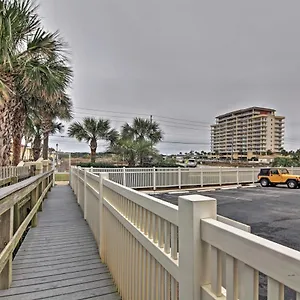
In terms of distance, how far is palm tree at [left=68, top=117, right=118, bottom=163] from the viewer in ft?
65.3

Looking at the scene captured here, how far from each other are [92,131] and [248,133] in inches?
1195

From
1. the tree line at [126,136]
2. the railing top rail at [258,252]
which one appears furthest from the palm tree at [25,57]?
the tree line at [126,136]

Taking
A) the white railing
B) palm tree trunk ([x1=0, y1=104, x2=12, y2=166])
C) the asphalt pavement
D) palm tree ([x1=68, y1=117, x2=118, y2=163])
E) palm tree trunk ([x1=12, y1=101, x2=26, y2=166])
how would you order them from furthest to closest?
1. palm tree ([x1=68, y1=117, x2=118, y2=163])
2. palm tree trunk ([x1=12, y1=101, x2=26, y2=166])
3. palm tree trunk ([x1=0, y1=104, x2=12, y2=166])
4. the asphalt pavement
5. the white railing

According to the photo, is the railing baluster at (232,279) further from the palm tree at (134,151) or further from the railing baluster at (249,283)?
the palm tree at (134,151)

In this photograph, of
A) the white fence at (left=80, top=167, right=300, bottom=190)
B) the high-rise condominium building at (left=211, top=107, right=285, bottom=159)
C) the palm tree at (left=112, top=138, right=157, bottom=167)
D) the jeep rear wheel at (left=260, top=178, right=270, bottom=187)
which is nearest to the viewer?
the white fence at (left=80, top=167, right=300, bottom=190)

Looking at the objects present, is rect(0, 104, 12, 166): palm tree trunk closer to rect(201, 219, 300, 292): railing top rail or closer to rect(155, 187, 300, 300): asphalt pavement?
rect(155, 187, 300, 300): asphalt pavement

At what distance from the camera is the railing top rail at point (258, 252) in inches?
29.0

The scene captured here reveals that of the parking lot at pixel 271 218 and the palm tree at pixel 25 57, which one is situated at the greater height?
the palm tree at pixel 25 57

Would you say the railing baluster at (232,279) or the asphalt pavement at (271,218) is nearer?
the railing baluster at (232,279)

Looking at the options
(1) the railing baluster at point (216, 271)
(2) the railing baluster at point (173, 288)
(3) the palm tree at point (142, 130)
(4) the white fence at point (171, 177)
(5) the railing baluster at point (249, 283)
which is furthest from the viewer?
(3) the palm tree at point (142, 130)

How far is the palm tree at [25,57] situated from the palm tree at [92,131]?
11617 mm

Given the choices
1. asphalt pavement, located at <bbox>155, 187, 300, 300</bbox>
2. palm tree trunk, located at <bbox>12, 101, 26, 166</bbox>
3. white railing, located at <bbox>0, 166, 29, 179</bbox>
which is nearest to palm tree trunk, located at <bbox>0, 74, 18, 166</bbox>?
white railing, located at <bbox>0, 166, 29, 179</bbox>

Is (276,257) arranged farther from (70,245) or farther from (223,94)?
(223,94)

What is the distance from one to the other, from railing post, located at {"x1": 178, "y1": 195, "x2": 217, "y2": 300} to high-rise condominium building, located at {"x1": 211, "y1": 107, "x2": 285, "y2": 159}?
128 feet
